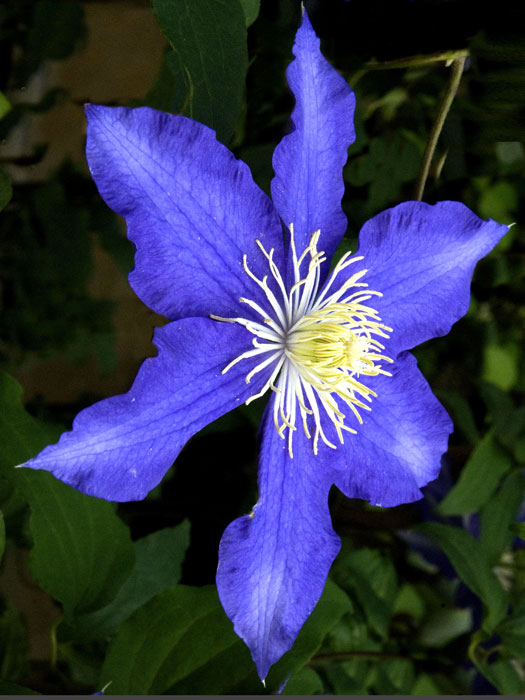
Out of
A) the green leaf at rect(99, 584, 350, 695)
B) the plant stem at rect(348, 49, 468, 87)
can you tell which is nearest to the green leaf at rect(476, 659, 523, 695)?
the green leaf at rect(99, 584, 350, 695)

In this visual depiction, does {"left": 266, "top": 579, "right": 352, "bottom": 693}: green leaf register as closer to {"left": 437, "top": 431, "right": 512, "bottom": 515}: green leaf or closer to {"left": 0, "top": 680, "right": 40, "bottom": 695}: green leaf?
{"left": 0, "top": 680, "right": 40, "bottom": 695}: green leaf

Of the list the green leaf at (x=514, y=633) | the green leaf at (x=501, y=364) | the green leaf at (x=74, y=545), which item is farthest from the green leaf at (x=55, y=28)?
the green leaf at (x=514, y=633)

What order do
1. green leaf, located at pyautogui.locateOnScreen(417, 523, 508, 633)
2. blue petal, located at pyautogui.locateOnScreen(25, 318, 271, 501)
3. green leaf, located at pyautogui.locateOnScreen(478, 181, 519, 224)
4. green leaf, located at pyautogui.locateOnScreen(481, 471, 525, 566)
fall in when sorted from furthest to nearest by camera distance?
green leaf, located at pyautogui.locateOnScreen(478, 181, 519, 224), green leaf, located at pyautogui.locateOnScreen(481, 471, 525, 566), green leaf, located at pyautogui.locateOnScreen(417, 523, 508, 633), blue petal, located at pyautogui.locateOnScreen(25, 318, 271, 501)

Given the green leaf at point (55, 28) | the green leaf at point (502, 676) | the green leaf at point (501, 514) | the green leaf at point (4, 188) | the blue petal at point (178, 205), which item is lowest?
the green leaf at point (502, 676)

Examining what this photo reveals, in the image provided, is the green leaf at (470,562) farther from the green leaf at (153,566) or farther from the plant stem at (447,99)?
the plant stem at (447,99)

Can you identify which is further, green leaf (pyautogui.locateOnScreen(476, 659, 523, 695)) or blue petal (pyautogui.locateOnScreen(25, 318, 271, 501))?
green leaf (pyautogui.locateOnScreen(476, 659, 523, 695))

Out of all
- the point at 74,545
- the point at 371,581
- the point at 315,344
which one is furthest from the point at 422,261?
the point at 371,581

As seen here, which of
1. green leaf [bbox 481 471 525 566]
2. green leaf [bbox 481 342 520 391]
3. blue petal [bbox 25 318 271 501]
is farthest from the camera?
green leaf [bbox 481 342 520 391]
